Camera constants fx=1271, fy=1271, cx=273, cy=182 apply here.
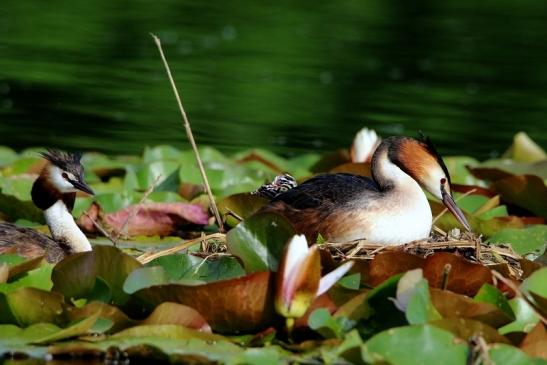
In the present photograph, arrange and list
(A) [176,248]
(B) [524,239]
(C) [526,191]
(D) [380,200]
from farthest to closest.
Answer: (C) [526,191] < (B) [524,239] < (D) [380,200] < (A) [176,248]

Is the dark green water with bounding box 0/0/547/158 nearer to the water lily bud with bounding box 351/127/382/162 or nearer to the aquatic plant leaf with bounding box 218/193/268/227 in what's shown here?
the water lily bud with bounding box 351/127/382/162

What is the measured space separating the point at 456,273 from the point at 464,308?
420 mm

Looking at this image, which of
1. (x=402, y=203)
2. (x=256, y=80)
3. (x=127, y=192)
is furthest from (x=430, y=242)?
(x=256, y=80)

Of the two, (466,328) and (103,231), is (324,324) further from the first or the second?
(103,231)

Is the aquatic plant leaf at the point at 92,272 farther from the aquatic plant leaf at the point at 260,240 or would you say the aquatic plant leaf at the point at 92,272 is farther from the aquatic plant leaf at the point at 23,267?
the aquatic plant leaf at the point at 260,240

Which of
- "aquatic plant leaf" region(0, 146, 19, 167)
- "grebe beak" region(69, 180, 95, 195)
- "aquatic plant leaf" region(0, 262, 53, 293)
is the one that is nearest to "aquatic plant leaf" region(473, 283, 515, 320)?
"aquatic plant leaf" region(0, 262, 53, 293)

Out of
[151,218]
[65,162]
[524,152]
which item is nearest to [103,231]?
[65,162]

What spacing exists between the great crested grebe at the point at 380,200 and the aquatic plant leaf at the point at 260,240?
1.08 metres

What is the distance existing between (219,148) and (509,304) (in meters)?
5.72

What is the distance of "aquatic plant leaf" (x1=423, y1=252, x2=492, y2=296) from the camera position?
14.6ft

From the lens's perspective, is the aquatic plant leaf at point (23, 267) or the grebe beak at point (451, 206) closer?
the aquatic plant leaf at point (23, 267)

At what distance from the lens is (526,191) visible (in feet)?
22.8

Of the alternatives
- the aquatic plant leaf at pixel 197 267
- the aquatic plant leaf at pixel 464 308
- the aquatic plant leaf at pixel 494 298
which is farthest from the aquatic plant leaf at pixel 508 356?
the aquatic plant leaf at pixel 197 267

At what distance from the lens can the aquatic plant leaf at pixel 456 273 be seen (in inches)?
176
